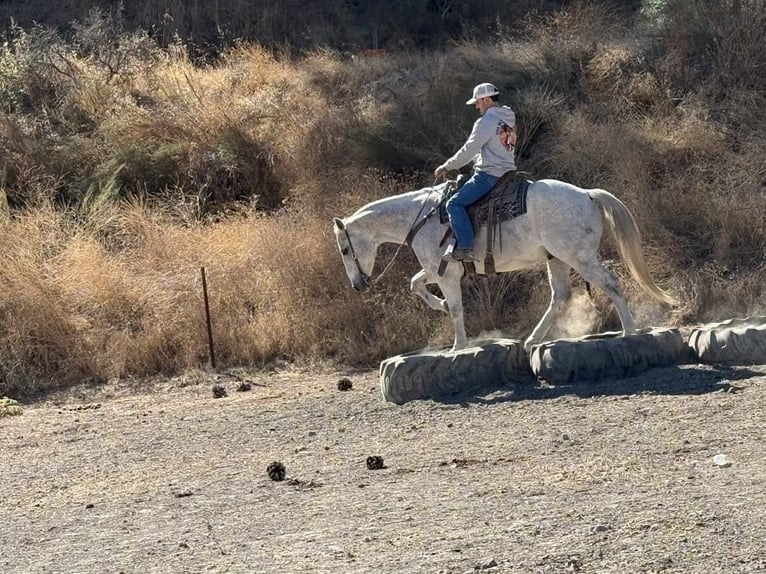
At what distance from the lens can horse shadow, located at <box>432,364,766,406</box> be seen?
441 inches

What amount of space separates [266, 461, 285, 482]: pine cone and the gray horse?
390 centimetres

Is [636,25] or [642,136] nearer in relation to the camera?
[642,136]

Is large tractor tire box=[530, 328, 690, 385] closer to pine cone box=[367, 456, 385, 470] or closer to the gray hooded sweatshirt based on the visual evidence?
the gray hooded sweatshirt

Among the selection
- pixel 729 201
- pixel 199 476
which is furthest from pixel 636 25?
pixel 199 476

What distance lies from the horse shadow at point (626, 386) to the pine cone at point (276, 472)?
2.61m

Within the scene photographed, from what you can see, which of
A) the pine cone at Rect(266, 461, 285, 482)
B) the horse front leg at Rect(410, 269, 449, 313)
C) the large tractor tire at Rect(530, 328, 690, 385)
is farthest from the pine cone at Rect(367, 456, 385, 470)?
the horse front leg at Rect(410, 269, 449, 313)

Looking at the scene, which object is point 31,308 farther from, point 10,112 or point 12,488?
point 10,112

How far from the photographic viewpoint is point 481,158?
12586 millimetres

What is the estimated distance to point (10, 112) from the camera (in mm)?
26094

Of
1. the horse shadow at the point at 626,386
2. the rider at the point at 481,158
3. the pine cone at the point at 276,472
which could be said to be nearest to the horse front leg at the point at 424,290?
the rider at the point at 481,158

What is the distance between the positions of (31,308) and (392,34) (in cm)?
1674

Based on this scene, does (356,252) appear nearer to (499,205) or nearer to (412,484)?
(499,205)

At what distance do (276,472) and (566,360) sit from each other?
3.51 metres

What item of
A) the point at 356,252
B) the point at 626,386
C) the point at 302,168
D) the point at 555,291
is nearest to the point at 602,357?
the point at 626,386
